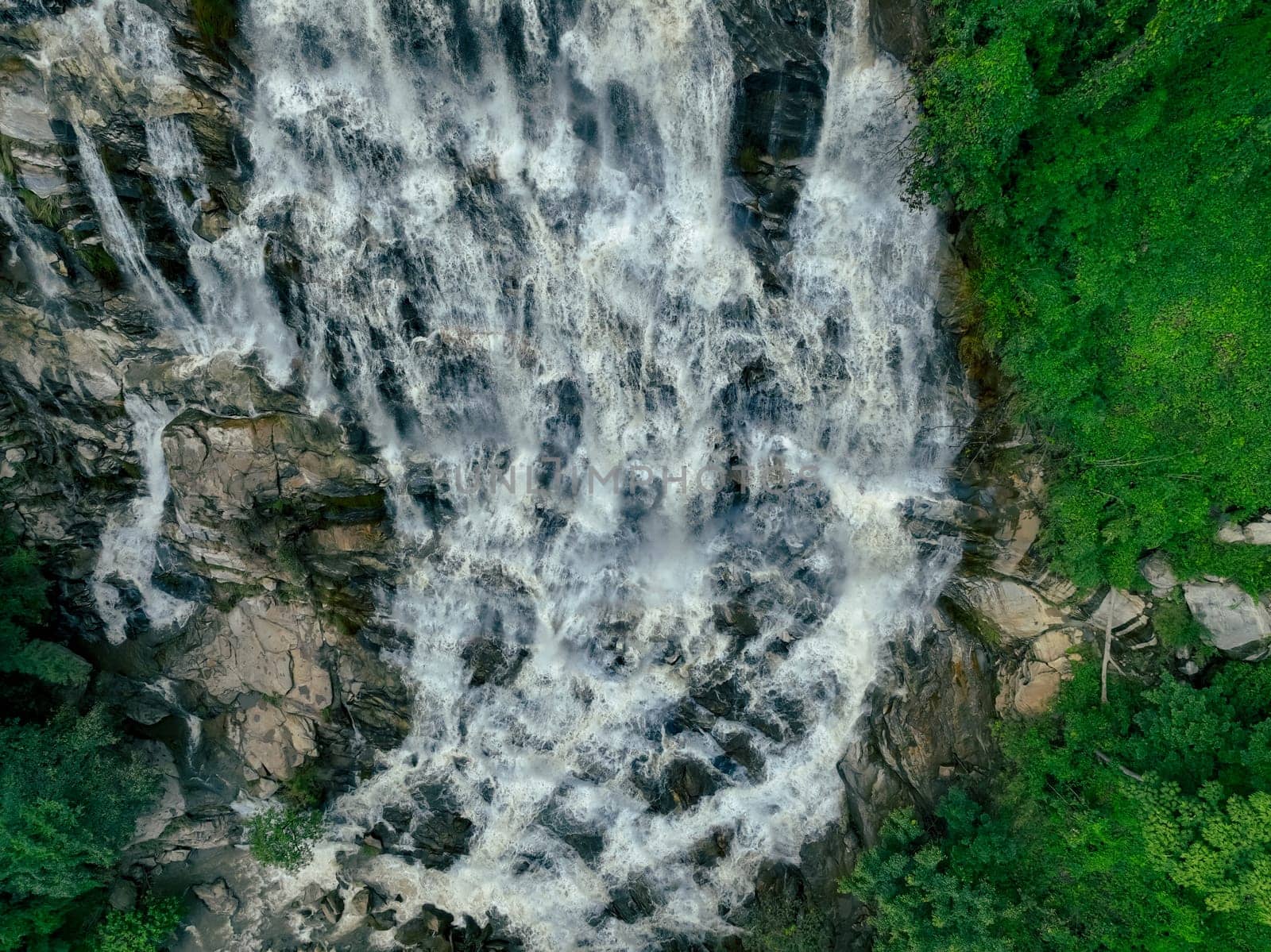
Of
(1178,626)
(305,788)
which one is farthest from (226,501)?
(1178,626)

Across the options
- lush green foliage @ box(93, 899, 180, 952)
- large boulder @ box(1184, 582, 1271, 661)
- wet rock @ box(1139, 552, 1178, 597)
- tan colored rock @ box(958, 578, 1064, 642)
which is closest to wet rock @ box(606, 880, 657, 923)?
tan colored rock @ box(958, 578, 1064, 642)

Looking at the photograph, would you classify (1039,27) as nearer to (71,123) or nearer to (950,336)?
(950,336)

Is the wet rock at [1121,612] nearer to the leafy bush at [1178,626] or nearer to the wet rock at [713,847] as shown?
the leafy bush at [1178,626]

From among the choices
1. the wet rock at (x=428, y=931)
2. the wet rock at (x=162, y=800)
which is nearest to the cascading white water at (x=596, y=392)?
the wet rock at (x=428, y=931)

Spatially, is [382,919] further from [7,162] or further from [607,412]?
[7,162]

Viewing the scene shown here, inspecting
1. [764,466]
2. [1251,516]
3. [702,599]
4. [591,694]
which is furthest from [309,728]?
[1251,516]

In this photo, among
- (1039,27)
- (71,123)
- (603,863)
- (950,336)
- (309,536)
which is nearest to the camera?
(1039,27)
